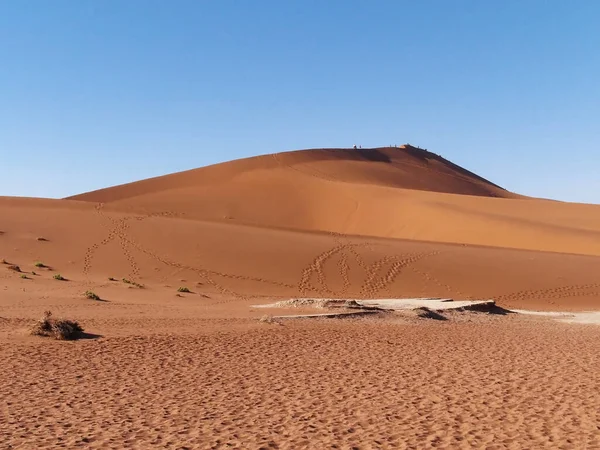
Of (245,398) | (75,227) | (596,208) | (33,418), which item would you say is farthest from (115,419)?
(596,208)

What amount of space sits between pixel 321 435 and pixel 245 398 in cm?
196

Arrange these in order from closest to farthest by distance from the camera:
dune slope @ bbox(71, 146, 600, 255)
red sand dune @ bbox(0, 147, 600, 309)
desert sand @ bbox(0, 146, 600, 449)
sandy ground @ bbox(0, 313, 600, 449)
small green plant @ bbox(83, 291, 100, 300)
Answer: sandy ground @ bbox(0, 313, 600, 449) < desert sand @ bbox(0, 146, 600, 449) < small green plant @ bbox(83, 291, 100, 300) < red sand dune @ bbox(0, 147, 600, 309) < dune slope @ bbox(71, 146, 600, 255)

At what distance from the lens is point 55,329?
12398 mm

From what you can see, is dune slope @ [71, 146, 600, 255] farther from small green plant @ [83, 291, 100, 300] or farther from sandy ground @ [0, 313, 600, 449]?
sandy ground @ [0, 313, 600, 449]

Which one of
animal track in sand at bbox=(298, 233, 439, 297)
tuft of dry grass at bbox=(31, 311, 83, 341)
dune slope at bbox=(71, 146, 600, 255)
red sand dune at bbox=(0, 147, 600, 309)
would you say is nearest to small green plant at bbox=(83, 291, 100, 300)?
red sand dune at bbox=(0, 147, 600, 309)

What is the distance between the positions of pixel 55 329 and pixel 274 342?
4558 mm

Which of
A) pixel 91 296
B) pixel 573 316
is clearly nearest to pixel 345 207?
pixel 573 316

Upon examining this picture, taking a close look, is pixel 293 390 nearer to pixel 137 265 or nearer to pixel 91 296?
pixel 91 296

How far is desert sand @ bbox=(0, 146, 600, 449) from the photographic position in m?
→ 7.46

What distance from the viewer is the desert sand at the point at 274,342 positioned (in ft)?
24.5

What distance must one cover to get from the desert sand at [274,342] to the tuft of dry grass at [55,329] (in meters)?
0.18

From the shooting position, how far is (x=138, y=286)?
22.7 metres

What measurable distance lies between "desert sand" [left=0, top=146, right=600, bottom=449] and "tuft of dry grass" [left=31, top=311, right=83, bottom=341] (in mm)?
181

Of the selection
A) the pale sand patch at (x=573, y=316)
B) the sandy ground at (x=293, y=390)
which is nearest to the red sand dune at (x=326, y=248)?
the pale sand patch at (x=573, y=316)
